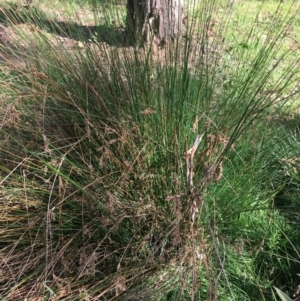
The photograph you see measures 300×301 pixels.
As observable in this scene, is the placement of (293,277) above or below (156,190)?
below

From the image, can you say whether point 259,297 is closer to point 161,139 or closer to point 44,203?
point 161,139

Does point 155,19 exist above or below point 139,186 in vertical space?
below

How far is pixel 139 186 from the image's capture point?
1760 millimetres

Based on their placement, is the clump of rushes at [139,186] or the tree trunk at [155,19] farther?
the tree trunk at [155,19]

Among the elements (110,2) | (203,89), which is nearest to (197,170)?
(203,89)

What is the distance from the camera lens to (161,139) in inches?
71.7

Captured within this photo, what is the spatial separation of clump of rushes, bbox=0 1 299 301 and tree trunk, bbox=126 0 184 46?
0.48ft

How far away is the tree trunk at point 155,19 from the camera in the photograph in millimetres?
2191

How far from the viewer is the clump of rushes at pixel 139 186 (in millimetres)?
1633

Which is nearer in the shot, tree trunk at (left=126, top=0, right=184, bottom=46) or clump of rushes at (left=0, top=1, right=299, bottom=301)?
clump of rushes at (left=0, top=1, right=299, bottom=301)

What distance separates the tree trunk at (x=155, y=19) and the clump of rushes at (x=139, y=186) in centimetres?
15

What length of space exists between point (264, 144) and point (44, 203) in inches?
39.2

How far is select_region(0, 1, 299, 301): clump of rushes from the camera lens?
1.63 metres

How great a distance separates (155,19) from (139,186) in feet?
5.05
